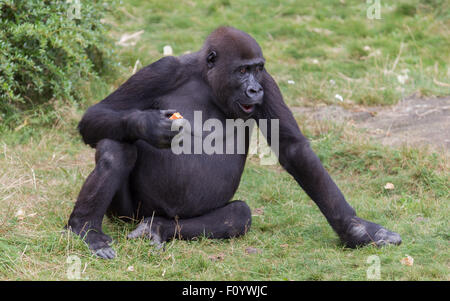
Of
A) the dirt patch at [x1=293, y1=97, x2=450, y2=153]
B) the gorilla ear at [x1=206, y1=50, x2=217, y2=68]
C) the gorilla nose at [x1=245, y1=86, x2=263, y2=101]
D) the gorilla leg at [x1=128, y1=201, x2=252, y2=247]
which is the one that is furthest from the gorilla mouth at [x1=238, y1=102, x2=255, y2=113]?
the dirt patch at [x1=293, y1=97, x2=450, y2=153]

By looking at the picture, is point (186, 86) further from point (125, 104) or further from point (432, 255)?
point (432, 255)

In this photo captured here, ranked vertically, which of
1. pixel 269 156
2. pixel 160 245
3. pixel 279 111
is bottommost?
pixel 269 156

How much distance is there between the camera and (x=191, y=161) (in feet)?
14.8

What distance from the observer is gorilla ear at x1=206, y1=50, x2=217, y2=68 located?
14.8 ft

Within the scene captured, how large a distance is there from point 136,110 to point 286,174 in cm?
216

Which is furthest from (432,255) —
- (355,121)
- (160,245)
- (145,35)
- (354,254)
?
(145,35)

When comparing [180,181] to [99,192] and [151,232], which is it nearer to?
[151,232]

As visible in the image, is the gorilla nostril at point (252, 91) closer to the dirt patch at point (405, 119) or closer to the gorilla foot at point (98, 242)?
the gorilla foot at point (98, 242)

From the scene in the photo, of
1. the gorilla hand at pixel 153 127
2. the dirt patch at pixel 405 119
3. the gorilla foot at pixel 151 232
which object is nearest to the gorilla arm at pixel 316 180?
the gorilla hand at pixel 153 127

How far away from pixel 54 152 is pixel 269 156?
6.92ft

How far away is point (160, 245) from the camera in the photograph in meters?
4.32

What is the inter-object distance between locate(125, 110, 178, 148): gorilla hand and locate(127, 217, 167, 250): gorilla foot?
586 millimetres
